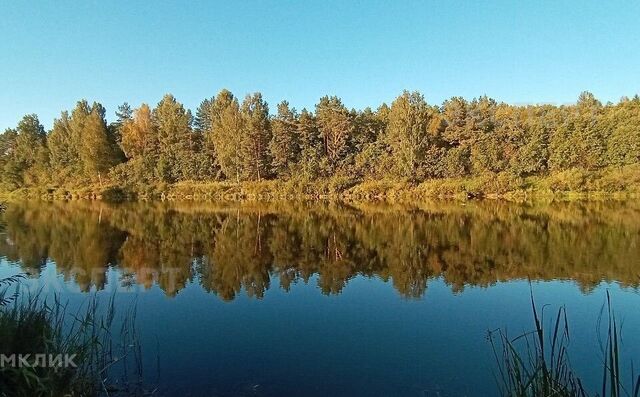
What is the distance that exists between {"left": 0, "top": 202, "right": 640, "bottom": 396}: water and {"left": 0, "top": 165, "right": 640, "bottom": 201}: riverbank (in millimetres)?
20310

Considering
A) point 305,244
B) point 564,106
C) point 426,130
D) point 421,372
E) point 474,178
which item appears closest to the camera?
point 421,372

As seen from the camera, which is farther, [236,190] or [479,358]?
[236,190]

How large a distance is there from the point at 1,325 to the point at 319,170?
49.3 meters

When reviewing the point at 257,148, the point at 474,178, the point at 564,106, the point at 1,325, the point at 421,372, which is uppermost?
the point at 564,106

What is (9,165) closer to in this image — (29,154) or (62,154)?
(29,154)

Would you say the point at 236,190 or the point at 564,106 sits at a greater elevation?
the point at 564,106

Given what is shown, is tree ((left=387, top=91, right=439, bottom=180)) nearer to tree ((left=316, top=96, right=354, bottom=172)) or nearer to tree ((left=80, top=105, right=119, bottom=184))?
tree ((left=316, top=96, right=354, bottom=172))

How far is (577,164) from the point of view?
4816 cm

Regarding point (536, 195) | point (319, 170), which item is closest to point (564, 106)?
point (536, 195)

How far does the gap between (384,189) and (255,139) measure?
18.0 m

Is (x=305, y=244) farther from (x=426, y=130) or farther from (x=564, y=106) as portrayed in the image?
(x=564, y=106)

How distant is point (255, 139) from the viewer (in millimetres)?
55562

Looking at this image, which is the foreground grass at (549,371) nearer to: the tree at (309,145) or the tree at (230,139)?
the tree at (309,145)

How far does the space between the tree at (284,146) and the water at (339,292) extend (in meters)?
30.0
